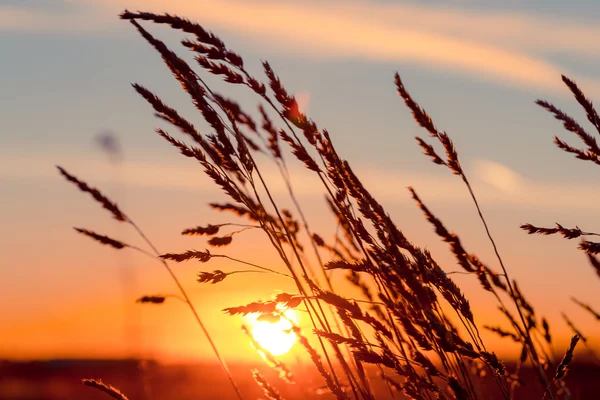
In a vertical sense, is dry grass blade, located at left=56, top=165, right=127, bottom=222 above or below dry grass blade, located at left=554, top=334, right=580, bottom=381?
above

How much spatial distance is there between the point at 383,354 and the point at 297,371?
4.82 ft

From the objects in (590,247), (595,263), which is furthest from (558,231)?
(595,263)

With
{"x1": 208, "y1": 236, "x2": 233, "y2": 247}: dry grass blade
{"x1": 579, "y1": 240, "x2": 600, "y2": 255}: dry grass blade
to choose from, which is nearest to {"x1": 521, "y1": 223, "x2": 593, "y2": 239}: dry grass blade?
{"x1": 579, "y1": 240, "x2": 600, "y2": 255}: dry grass blade

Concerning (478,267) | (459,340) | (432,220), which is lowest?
(459,340)

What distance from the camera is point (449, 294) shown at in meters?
2.00

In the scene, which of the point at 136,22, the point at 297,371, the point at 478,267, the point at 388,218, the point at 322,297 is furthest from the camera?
the point at 297,371

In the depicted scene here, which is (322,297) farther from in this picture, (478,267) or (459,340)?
(478,267)

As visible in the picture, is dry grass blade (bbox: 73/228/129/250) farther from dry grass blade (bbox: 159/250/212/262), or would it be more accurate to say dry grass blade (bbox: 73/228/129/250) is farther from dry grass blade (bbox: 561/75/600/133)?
dry grass blade (bbox: 561/75/600/133)

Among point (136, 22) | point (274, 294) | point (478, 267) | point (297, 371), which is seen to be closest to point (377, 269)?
point (274, 294)

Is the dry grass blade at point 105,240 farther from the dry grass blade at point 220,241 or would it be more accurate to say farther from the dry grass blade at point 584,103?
the dry grass blade at point 584,103

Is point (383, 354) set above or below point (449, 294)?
below

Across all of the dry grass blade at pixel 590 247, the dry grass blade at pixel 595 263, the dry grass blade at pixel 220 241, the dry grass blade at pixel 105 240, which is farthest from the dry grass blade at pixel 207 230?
the dry grass blade at pixel 595 263

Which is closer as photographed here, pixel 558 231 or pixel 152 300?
pixel 558 231

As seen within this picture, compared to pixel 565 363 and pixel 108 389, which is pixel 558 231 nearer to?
pixel 565 363
